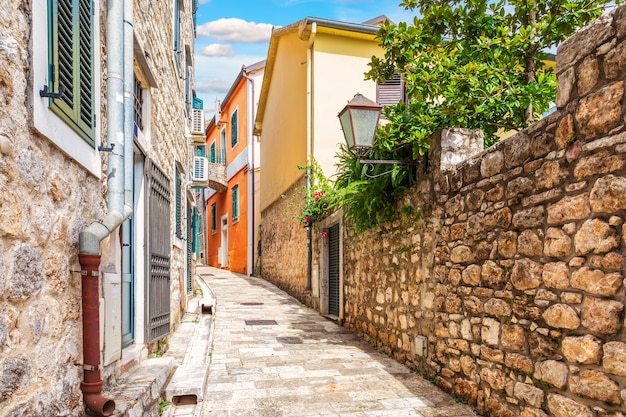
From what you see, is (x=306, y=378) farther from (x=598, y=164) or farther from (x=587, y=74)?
(x=587, y=74)

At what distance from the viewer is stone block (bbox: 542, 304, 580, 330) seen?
3072mm

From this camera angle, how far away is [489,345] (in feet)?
13.4

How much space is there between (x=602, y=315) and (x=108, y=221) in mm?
3025

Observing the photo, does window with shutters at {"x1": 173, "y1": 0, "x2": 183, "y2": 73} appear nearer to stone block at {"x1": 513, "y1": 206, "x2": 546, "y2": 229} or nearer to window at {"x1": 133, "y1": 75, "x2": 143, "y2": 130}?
window at {"x1": 133, "y1": 75, "x2": 143, "y2": 130}

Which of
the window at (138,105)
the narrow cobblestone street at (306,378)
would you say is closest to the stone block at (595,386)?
the narrow cobblestone street at (306,378)

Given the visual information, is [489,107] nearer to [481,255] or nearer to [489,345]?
[481,255]

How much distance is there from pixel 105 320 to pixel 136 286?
1.61 meters

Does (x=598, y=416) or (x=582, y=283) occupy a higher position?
(x=582, y=283)

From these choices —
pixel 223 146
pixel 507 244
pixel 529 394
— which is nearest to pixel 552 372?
pixel 529 394

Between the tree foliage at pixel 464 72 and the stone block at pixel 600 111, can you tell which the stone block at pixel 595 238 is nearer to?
the stone block at pixel 600 111

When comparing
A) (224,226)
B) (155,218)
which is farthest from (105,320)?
(224,226)

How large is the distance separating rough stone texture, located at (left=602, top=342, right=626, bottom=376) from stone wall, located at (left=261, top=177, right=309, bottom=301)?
339 inches

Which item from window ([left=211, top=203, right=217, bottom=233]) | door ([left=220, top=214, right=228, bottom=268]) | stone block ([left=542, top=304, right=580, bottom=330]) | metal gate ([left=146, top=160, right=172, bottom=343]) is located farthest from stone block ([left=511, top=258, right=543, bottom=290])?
window ([left=211, top=203, right=217, bottom=233])

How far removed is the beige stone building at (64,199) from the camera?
1.95 meters
